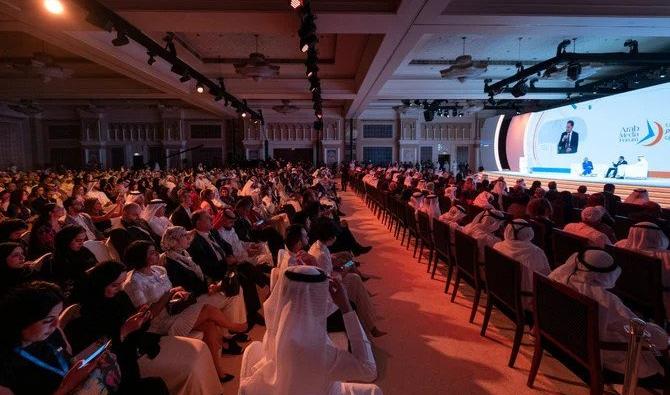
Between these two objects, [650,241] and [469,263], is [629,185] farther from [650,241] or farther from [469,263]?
[469,263]

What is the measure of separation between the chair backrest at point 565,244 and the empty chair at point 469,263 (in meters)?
0.90

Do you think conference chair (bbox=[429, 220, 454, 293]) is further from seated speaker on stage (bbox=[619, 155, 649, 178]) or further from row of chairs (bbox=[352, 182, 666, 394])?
seated speaker on stage (bbox=[619, 155, 649, 178])

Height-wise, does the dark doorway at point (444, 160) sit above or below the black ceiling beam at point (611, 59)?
below

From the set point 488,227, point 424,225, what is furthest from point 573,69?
point 488,227

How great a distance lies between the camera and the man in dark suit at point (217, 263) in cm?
352

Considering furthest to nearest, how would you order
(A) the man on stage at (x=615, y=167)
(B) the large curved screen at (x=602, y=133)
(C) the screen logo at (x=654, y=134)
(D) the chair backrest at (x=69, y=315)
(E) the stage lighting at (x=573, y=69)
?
(A) the man on stage at (x=615, y=167) → (B) the large curved screen at (x=602, y=133) → (C) the screen logo at (x=654, y=134) → (E) the stage lighting at (x=573, y=69) → (D) the chair backrest at (x=69, y=315)

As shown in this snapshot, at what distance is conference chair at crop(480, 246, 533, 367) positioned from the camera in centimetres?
291

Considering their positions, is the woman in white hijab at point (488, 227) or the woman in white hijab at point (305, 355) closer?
the woman in white hijab at point (305, 355)

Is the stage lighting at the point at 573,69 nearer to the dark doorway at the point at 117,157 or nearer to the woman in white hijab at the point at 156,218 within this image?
the woman in white hijab at the point at 156,218

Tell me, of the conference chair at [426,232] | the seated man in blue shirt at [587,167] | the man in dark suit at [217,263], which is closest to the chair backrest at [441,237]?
the conference chair at [426,232]

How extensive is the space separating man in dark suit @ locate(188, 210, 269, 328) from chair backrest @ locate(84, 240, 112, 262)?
84cm

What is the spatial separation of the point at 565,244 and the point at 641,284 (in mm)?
866

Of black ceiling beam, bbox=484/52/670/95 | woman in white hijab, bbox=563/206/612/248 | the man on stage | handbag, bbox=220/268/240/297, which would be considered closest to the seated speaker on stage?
the man on stage

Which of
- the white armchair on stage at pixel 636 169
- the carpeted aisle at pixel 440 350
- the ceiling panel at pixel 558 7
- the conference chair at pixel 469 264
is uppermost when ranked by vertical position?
the ceiling panel at pixel 558 7
